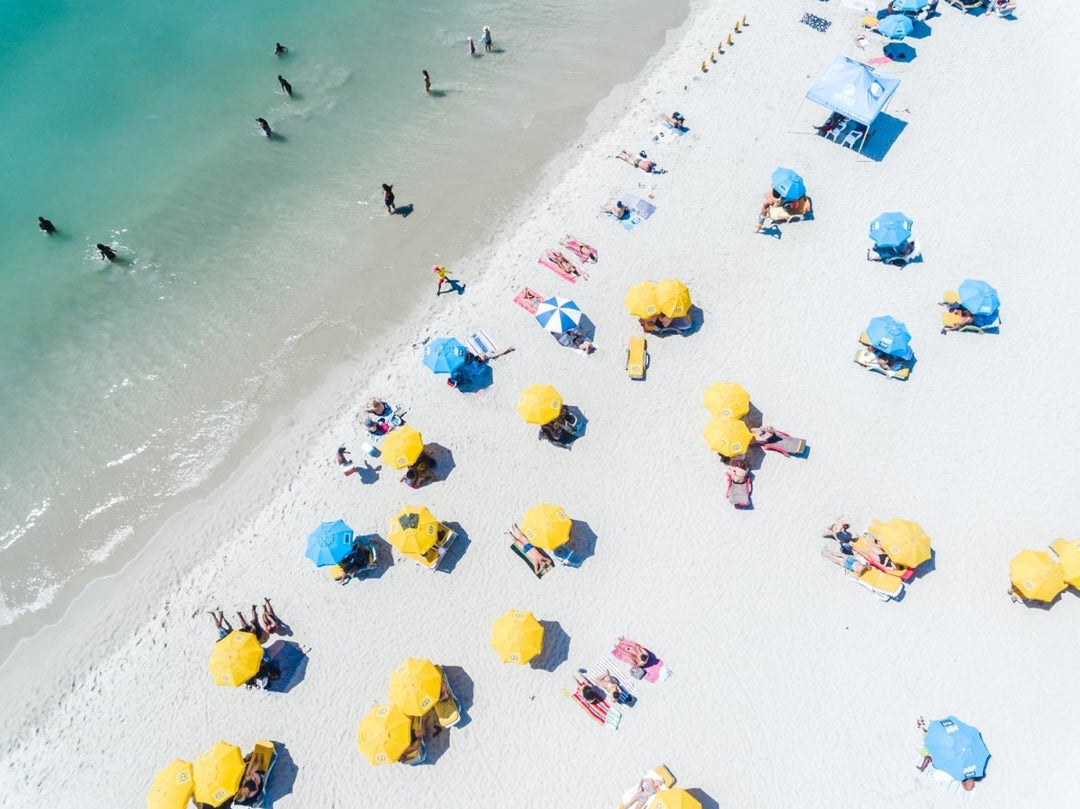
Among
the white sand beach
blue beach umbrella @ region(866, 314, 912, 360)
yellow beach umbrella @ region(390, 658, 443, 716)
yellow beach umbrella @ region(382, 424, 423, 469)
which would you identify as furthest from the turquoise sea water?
blue beach umbrella @ region(866, 314, 912, 360)

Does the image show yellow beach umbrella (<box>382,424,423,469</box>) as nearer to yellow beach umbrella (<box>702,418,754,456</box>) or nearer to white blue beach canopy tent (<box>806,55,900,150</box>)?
yellow beach umbrella (<box>702,418,754,456</box>)

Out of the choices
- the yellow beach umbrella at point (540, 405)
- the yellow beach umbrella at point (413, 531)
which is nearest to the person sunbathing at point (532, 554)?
the yellow beach umbrella at point (413, 531)

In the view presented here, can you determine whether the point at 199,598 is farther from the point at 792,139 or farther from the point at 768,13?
the point at 768,13

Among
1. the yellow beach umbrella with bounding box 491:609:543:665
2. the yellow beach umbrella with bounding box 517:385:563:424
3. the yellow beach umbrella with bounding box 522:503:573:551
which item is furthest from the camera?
the yellow beach umbrella with bounding box 517:385:563:424

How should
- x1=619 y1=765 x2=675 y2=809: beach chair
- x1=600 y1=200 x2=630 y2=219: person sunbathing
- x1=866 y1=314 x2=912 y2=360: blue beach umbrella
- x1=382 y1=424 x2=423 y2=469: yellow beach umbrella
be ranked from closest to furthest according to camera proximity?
x1=619 y1=765 x2=675 y2=809: beach chair < x1=382 y1=424 x2=423 y2=469: yellow beach umbrella < x1=866 y1=314 x2=912 y2=360: blue beach umbrella < x1=600 y1=200 x2=630 y2=219: person sunbathing

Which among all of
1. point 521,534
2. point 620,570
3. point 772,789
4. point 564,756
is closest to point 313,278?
point 521,534
